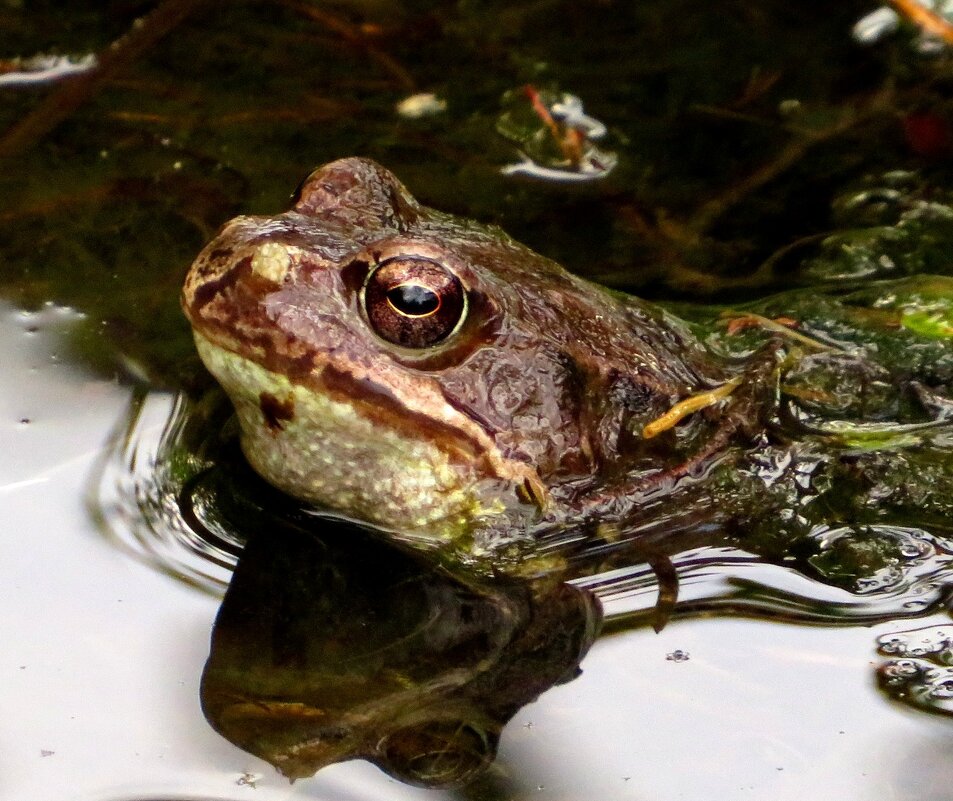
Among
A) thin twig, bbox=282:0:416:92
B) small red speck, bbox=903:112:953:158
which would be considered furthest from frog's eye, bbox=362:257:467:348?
small red speck, bbox=903:112:953:158

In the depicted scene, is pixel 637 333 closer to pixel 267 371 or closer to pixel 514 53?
pixel 267 371

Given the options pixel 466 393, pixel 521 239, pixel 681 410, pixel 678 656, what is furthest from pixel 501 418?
pixel 521 239

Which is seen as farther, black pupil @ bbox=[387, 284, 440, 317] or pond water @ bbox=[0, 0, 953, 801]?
black pupil @ bbox=[387, 284, 440, 317]

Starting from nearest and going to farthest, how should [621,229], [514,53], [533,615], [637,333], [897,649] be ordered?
[897,649] → [533,615] → [637,333] → [621,229] → [514,53]

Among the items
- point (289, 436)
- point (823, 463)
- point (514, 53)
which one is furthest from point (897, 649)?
point (514, 53)

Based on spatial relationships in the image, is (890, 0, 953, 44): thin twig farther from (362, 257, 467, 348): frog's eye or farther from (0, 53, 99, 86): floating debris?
(0, 53, 99, 86): floating debris

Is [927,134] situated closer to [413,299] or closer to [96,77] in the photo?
[413,299]

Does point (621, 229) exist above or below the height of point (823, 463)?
above
